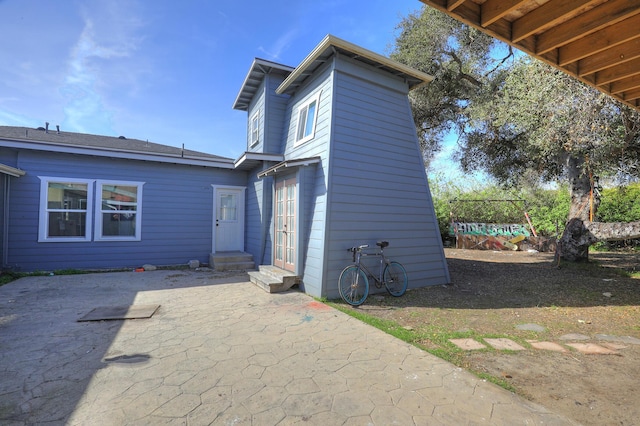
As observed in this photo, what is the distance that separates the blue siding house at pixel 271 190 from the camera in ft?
21.0

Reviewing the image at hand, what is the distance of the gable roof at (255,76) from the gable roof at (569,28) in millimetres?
7111

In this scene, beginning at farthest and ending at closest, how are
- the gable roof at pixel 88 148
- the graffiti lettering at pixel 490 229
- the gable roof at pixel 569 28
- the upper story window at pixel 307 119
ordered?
the graffiti lettering at pixel 490 229 → the gable roof at pixel 88 148 → the upper story window at pixel 307 119 → the gable roof at pixel 569 28

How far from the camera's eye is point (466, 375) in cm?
296

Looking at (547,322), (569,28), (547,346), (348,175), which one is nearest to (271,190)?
(348,175)

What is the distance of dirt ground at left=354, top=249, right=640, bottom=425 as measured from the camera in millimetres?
2699

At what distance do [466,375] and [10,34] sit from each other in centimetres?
758

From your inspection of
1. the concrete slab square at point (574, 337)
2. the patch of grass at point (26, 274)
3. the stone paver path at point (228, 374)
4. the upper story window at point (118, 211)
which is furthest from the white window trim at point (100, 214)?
the concrete slab square at point (574, 337)

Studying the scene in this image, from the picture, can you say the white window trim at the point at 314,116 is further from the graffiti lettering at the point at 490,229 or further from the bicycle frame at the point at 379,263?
the graffiti lettering at the point at 490,229

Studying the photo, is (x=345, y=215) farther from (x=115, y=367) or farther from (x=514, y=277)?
(x=514, y=277)

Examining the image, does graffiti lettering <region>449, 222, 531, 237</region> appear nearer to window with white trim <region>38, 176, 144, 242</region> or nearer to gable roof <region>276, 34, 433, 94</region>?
gable roof <region>276, 34, 433, 94</region>

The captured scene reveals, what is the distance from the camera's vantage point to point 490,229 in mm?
15195

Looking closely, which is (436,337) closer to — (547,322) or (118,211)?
(547,322)

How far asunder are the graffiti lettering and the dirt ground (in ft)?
17.6

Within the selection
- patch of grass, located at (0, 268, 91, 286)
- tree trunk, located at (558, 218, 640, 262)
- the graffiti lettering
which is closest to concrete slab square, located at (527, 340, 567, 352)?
tree trunk, located at (558, 218, 640, 262)
